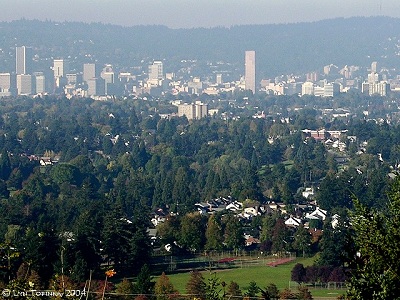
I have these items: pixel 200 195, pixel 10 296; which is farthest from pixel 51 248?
pixel 200 195

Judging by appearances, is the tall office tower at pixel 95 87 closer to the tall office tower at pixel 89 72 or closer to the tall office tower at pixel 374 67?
the tall office tower at pixel 89 72

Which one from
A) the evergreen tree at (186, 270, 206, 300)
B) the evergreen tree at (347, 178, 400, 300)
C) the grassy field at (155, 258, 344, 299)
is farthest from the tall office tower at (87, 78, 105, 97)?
the evergreen tree at (347, 178, 400, 300)

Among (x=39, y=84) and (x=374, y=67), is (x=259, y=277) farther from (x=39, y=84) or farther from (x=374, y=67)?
(x=374, y=67)

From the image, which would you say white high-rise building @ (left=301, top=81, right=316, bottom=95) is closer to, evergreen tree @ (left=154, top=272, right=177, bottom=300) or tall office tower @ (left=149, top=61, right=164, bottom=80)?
tall office tower @ (left=149, top=61, right=164, bottom=80)

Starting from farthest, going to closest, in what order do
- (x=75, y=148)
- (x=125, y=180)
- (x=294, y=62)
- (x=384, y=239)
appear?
(x=294, y=62), (x=75, y=148), (x=125, y=180), (x=384, y=239)

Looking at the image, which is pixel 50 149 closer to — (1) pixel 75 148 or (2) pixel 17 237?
(1) pixel 75 148

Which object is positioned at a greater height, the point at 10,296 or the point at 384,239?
the point at 384,239
